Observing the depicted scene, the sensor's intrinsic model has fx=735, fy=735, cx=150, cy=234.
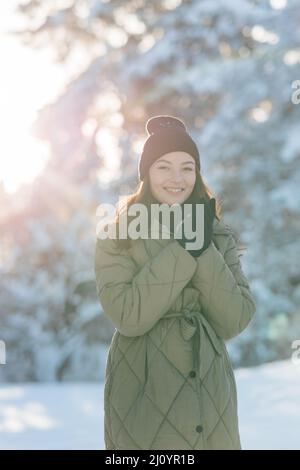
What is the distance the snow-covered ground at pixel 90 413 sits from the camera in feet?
16.2

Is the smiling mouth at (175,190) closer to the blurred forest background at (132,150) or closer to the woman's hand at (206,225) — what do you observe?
the woman's hand at (206,225)

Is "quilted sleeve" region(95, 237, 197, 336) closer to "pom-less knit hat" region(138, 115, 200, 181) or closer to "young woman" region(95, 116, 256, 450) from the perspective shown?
"young woman" region(95, 116, 256, 450)

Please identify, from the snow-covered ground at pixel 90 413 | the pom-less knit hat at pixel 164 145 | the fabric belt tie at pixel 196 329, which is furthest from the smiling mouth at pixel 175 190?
the snow-covered ground at pixel 90 413

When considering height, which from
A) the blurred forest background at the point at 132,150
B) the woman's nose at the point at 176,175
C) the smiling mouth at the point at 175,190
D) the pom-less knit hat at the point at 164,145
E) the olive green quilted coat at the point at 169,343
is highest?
the blurred forest background at the point at 132,150

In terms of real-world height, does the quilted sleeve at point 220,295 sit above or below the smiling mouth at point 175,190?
below

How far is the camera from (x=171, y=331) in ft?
7.38

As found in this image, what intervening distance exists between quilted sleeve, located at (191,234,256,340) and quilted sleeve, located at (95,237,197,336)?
0.16 feet

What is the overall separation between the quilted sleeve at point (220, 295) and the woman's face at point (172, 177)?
201 millimetres

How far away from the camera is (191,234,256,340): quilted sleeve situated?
2229 millimetres

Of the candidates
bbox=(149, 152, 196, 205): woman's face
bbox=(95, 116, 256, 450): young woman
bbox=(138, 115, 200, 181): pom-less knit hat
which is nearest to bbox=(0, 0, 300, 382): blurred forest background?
bbox=(138, 115, 200, 181): pom-less knit hat

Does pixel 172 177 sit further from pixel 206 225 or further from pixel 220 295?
pixel 220 295

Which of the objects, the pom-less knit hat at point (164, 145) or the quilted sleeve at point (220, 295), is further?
the pom-less knit hat at point (164, 145)
